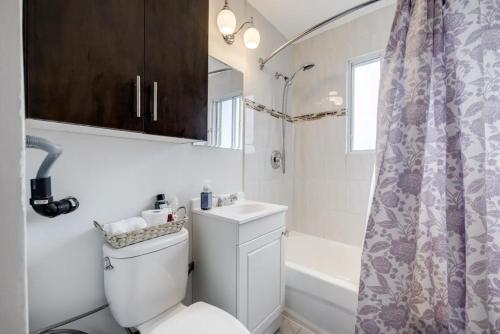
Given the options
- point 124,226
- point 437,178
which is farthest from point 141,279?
point 437,178

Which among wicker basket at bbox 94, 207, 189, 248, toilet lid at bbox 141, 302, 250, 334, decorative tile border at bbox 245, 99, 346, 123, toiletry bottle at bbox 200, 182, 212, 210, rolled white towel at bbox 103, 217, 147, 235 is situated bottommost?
toilet lid at bbox 141, 302, 250, 334

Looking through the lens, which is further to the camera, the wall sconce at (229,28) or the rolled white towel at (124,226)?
the wall sconce at (229,28)

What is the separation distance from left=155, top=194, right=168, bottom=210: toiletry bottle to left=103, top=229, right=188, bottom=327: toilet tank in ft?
0.60

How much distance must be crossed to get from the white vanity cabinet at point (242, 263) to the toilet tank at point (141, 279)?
0.26m

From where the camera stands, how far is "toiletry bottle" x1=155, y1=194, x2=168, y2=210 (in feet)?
4.07

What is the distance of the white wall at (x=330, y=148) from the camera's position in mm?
2061

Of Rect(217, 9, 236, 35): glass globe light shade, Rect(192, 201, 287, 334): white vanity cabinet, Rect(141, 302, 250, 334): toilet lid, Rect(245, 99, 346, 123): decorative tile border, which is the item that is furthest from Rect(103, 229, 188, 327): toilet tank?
Rect(217, 9, 236, 35): glass globe light shade

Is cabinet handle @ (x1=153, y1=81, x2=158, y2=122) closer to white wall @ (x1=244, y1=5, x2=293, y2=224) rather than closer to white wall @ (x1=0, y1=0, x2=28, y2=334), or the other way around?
white wall @ (x1=0, y1=0, x2=28, y2=334)

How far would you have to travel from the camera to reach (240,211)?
5.25ft

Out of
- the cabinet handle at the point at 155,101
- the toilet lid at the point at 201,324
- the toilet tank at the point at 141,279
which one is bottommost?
the toilet lid at the point at 201,324

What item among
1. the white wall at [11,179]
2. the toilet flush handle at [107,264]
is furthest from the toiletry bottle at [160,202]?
the white wall at [11,179]

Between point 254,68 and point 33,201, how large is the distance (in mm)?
1746

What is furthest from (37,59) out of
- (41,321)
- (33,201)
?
(41,321)

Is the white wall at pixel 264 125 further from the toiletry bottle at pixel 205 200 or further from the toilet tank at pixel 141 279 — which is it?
the toilet tank at pixel 141 279
